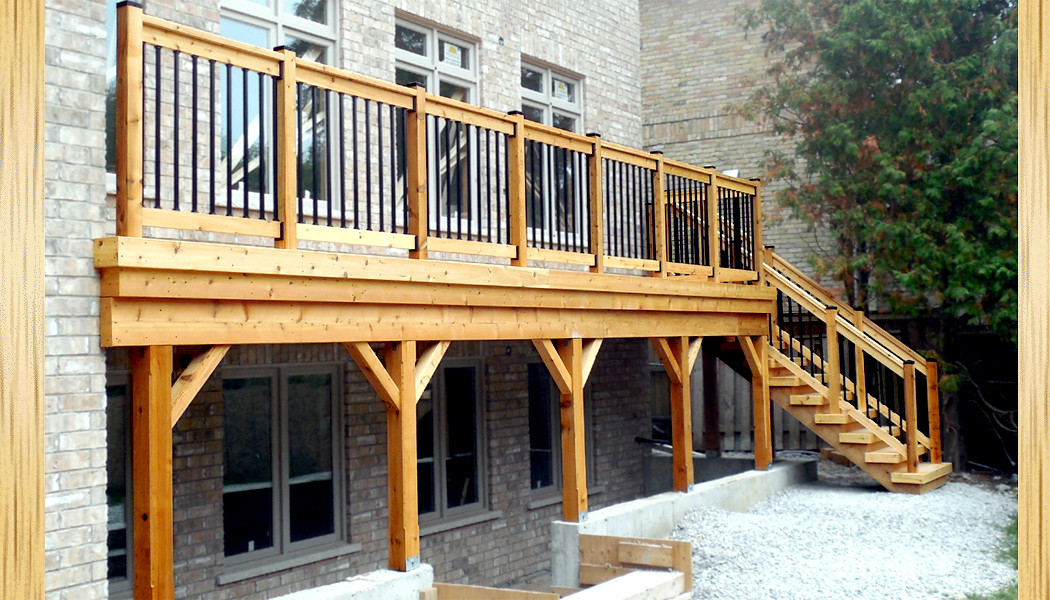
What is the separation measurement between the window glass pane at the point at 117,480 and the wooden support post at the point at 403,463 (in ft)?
7.25

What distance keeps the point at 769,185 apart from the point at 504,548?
939cm

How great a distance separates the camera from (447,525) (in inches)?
379

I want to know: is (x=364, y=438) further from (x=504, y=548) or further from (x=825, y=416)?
(x=825, y=416)

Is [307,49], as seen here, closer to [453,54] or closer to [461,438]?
[453,54]

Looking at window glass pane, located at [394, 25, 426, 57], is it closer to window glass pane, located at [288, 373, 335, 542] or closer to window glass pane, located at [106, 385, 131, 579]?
window glass pane, located at [288, 373, 335, 542]

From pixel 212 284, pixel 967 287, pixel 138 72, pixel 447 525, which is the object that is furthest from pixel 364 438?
pixel 967 287

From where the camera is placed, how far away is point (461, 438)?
10336mm

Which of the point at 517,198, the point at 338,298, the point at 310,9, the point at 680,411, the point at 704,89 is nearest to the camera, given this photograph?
the point at 338,298

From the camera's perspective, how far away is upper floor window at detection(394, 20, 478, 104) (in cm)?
961

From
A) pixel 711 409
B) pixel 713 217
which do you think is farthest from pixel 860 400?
pixel 713 217

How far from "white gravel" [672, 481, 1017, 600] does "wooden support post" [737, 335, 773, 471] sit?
497 millimetres

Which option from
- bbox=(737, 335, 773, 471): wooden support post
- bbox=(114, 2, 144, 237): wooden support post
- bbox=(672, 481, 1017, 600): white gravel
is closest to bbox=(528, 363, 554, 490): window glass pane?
bbox=(737, 335, 773, 471): wooden support post

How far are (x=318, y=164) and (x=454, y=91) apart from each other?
2.39 m

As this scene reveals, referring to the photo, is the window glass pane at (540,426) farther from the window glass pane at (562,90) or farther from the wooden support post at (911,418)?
the wooden support post at (911,418)
